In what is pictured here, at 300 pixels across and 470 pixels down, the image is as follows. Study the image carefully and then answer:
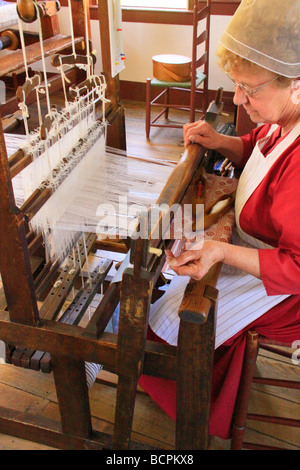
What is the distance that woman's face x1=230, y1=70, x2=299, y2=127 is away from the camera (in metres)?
1.19

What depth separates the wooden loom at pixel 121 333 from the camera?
109 centimetres

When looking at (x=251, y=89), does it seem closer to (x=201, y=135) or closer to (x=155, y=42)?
(x=201, y=135)

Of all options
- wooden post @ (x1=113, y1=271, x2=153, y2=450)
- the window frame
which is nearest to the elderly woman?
wooden post @ (x1=113, y1=271, x2=153, y2=450)

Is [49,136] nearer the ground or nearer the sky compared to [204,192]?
nearer the sky

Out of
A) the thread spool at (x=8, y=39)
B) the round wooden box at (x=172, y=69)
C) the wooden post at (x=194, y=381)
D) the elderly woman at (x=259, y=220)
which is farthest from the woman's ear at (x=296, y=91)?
the round wooden box at (x=172, y=69)

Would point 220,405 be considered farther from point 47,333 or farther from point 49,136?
point 49,136

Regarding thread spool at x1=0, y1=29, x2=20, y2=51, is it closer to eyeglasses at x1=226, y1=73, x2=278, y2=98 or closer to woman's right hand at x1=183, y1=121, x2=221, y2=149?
woman's right hand at x1=183, y1=121, x2=221, y2=149

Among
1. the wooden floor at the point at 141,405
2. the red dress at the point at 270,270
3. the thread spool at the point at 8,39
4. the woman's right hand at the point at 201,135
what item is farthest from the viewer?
the thread spool at the point at 8,39

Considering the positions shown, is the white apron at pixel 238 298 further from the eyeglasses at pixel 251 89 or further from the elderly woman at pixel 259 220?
the eyeglasses at pixel 251 89

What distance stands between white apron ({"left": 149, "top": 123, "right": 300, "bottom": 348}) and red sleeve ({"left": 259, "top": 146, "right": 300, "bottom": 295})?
0.12 metres

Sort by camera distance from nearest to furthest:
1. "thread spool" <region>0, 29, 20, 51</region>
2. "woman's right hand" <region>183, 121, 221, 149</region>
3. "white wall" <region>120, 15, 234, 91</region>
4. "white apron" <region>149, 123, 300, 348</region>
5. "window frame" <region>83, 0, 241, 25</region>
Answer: "white apron" <region>149, 123, 300, 348</region> → "woman's right hand" <region>183, 121, 221, 149</region> → "thread spool" <region>0, 29, 20, 51</region> → "window frame" <region>83, 0, 241, 25</region> → "white wall" <region>120, 15, 234, 91</region>
